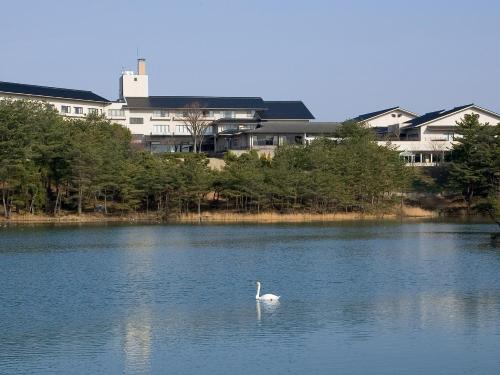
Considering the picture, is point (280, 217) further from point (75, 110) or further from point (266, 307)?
point (266, 307)

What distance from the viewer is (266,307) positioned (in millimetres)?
18500

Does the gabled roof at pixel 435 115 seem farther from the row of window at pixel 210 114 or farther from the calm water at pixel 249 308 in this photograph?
the calm water at pixel 249 308

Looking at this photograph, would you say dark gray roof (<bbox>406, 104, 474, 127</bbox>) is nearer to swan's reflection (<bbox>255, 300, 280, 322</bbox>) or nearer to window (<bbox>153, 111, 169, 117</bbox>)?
window (<bbox>153, 111, 169, 117</bbox>)

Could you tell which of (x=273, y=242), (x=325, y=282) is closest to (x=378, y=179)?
(x=273, y=242)

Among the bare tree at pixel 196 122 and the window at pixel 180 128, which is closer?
the bare tree at pixel 196 122

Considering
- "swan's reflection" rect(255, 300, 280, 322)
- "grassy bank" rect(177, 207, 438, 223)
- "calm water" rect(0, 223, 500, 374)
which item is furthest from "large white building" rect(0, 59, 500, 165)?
"swan's reflection" rect(255, 300, 280, 322)

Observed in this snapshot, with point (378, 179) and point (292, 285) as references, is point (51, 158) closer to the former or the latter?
point (378, 179)

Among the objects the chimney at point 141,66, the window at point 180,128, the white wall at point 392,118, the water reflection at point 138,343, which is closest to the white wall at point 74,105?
the window at point 180,128

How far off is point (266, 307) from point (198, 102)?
54439mm

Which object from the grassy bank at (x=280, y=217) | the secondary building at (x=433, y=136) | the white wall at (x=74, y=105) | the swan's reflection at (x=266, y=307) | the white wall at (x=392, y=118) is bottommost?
the swan's reflection at (x=266, y=307)

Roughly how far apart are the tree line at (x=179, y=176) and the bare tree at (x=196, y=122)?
15.5 meters

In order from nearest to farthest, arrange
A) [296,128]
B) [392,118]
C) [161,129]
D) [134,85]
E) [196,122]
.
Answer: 1. [296,128]
2. [196,122]
3. [392,118]
4. [161,129]
5. [134,85]

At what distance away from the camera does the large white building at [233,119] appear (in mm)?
61750

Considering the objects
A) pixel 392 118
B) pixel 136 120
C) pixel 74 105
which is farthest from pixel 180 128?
pixel 392 118
